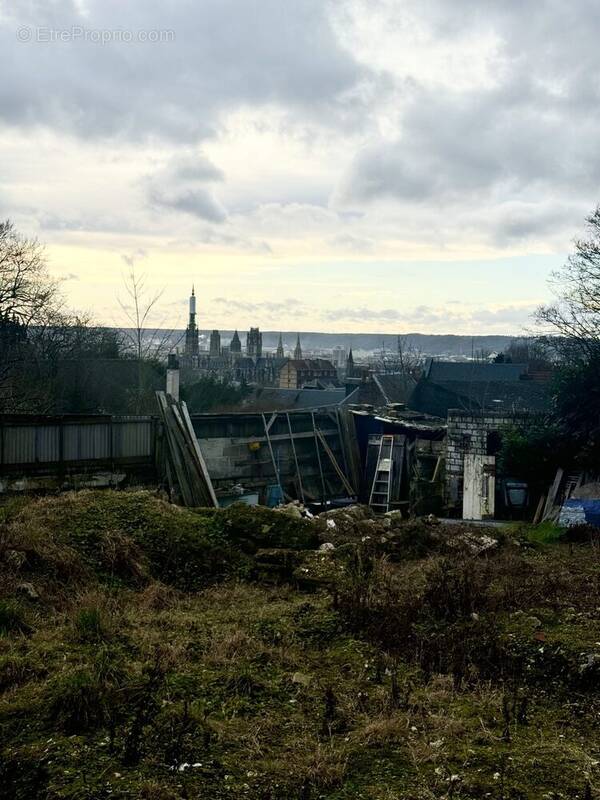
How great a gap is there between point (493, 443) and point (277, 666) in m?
10.7

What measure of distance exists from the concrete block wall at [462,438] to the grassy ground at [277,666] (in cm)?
599

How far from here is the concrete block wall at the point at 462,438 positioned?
15.3 meters

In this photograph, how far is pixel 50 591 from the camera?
7410 mm

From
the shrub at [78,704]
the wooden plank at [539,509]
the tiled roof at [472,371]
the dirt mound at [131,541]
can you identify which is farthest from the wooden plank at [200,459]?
the tiled roof at [472,371]

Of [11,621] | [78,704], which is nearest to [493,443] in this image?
[11,621]

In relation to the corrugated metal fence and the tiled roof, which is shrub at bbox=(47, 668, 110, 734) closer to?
the corrugated metal fence

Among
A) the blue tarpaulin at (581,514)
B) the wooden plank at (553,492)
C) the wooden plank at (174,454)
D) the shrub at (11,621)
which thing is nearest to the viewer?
the shrub at (11,621)

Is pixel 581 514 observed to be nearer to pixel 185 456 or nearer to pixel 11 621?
pixel 185 456

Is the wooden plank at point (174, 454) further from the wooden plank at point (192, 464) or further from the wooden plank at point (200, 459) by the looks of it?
the wooden plank at point (200, 459)

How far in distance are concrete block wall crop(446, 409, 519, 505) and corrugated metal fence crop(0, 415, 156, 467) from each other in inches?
249

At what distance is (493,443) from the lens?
15445 mm

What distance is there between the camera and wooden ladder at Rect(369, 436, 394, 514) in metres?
16.6

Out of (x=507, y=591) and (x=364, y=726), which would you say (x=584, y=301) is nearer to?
(x=507, y=591)

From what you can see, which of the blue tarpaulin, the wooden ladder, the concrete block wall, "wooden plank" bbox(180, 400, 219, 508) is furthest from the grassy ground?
the wooden ladder
